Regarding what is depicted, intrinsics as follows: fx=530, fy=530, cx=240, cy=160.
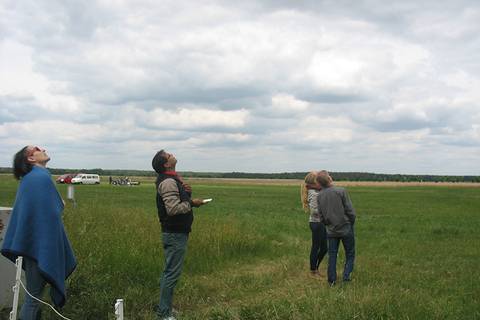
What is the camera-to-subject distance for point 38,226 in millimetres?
5074

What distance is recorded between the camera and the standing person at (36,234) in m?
5.04

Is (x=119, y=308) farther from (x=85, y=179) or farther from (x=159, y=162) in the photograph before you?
(x=85, y=179)

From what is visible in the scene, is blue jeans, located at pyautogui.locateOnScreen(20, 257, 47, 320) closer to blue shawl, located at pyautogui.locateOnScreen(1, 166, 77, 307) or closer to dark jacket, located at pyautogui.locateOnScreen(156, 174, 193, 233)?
blue shawl, located at pyautogui.locateOnScreen(1, 166, 77, 307)

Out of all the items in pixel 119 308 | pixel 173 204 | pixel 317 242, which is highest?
pixel 173 204

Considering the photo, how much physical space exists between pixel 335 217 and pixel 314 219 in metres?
0.85

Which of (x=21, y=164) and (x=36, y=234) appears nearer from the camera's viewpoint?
(x=36, y=234)

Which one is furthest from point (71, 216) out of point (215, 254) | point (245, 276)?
point (245, 276)

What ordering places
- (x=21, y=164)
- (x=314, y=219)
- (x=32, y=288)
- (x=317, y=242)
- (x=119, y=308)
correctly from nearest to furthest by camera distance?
1. (x=119, y=308)
2. (x=32, y=288)
3. (x=21, y=164)
4. (x=314, y=219)
5. (x=317, y=242)

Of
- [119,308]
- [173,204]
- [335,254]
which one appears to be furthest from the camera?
[335,254]

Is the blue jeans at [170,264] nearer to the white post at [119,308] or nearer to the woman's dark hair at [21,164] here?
the woman's dark hair at [21,164]

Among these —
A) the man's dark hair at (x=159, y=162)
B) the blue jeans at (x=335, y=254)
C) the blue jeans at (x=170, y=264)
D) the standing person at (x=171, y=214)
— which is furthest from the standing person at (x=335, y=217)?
the man's dark hair at (x=159, y=162)

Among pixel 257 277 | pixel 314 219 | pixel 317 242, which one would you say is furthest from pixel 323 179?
pixel 257 277

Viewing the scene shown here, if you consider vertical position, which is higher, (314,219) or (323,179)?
(323,179)

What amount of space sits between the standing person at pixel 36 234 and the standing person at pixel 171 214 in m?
1.39
